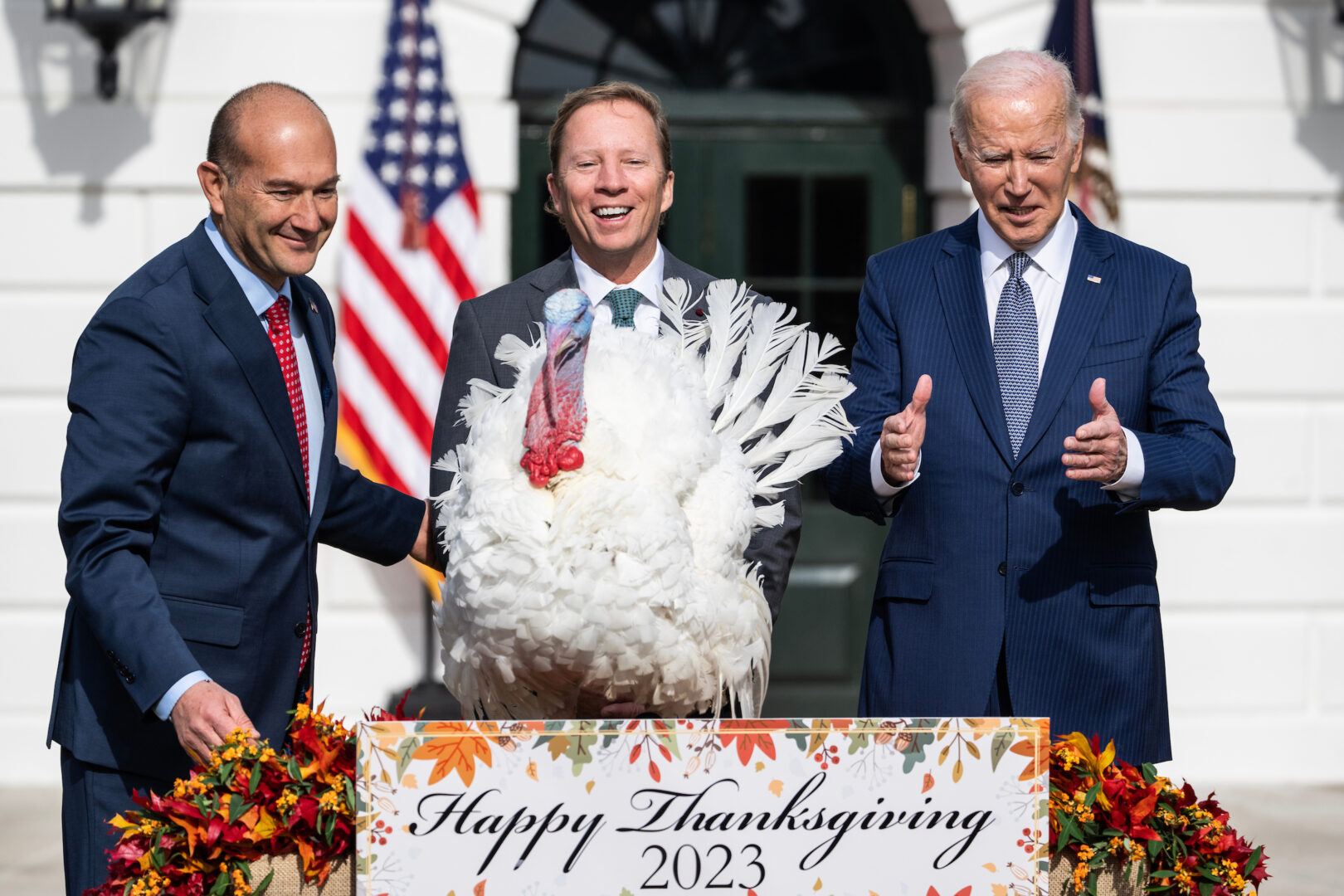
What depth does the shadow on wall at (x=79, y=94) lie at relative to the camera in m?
5.22

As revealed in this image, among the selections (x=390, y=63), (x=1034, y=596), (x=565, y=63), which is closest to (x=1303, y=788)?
(x=1034, y=596)

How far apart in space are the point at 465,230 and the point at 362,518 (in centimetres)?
297

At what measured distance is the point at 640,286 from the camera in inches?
98.8

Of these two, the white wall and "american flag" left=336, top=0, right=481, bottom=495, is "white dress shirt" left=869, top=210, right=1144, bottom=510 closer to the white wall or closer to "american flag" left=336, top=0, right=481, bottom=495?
"american flag" left=336, top=0, right=481, bottom=495

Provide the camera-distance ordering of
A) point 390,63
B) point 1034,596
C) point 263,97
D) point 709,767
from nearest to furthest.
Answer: point 709,767, point 263,97, point 1034,596, point 390,63

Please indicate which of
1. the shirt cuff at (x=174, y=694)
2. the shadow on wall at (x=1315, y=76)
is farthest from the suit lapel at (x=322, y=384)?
the shadow on wall at (x=1315, y=76)

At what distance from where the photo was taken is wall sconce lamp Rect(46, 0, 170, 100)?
4.97m

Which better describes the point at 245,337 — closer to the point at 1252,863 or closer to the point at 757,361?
the point at 757,361

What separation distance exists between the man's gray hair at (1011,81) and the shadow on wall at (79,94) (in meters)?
3.89

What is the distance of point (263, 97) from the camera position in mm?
2160

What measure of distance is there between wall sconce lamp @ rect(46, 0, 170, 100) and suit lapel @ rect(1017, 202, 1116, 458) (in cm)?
395

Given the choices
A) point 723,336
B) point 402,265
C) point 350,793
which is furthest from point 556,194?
point 402,265

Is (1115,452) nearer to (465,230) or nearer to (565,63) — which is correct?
(465,230)

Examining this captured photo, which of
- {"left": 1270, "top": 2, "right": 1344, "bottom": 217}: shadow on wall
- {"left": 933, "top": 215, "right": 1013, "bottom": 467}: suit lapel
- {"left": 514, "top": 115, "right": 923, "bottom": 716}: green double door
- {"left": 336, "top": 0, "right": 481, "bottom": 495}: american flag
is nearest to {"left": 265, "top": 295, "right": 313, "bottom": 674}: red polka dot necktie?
{"left": 933, "top": 215, "right": 1013, "bottom": 467}: suit lapel
